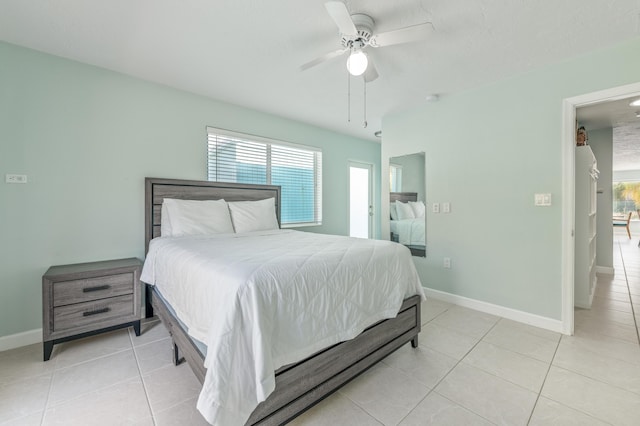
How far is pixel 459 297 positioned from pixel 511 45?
2.63 metres

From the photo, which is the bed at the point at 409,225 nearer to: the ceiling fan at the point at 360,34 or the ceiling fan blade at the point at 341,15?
the ceiling fan at the point at 360,34

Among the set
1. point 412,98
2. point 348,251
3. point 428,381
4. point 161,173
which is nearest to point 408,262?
point 348,251

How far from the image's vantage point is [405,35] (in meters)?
1.72

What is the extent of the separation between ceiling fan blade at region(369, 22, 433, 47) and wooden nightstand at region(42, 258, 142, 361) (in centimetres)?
276

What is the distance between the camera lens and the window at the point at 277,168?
3.46 metres

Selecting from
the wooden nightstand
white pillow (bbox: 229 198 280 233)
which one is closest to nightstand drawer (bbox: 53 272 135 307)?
the wooden nightstand

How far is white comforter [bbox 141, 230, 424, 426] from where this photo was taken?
44.8 inches

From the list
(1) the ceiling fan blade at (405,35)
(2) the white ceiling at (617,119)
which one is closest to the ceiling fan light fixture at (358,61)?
(1) the ceiling fan blade at (405,35)

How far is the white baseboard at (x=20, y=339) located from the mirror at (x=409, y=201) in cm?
402

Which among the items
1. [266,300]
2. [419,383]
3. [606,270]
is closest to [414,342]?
[419,383]

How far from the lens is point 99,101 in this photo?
261 cm

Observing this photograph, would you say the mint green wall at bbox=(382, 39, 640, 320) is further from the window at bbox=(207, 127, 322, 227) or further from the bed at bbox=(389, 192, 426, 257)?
the window at bbox=(207, 127, 322, 227)

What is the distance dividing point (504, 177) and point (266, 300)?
9.45ft

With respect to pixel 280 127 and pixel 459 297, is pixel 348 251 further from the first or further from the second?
pixel 280 127
